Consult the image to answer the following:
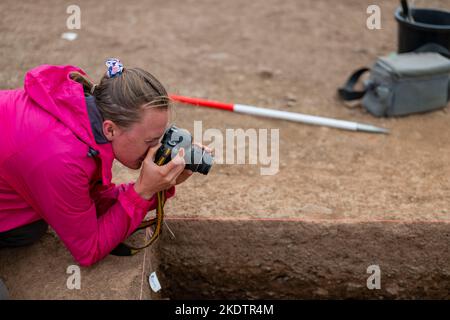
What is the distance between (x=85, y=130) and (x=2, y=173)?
0.34 m

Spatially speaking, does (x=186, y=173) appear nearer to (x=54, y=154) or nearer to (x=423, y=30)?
(x=54, y=154)

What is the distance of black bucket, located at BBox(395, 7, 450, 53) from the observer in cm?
386

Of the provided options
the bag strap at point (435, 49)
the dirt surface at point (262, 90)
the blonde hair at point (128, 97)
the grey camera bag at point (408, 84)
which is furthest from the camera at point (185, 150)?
the bag strap at point (435, 49)

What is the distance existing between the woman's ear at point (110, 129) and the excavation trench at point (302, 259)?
798 mm

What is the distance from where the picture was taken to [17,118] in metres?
1.98

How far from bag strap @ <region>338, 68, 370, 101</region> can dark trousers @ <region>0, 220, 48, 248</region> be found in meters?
2.36

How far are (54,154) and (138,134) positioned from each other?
0.29 m

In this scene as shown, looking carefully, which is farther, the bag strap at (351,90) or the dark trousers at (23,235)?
the bag strap at (351,90)

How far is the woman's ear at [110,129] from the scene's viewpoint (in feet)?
6.49

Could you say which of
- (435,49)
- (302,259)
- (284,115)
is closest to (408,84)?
(435,49)

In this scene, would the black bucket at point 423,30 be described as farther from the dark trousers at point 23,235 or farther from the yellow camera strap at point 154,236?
the dark trousers at point 23,235

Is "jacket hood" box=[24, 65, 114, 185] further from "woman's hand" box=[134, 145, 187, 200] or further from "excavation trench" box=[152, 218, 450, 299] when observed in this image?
"excavation trench" box=[152, 218, 450, 299]
